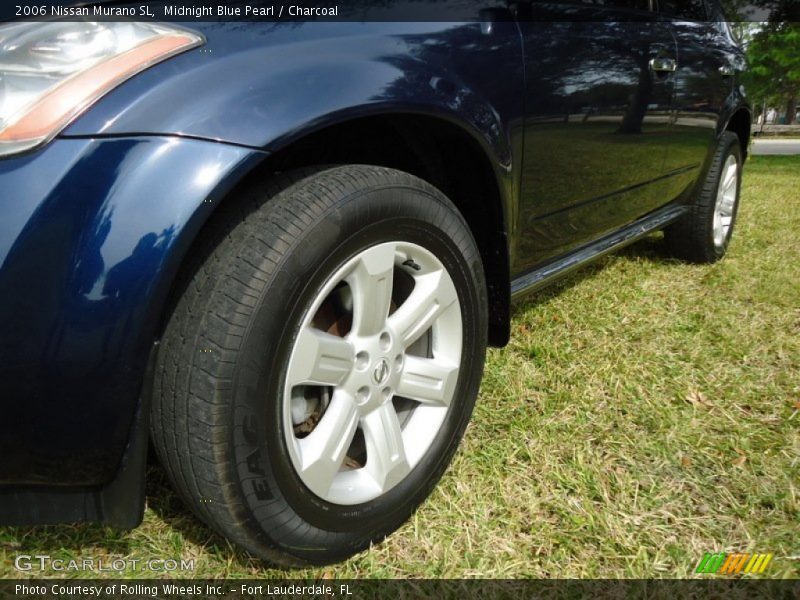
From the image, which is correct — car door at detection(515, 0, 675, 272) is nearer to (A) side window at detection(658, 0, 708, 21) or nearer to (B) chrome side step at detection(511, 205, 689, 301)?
(B) chrome side step at detection(511, 205, 689, 301)

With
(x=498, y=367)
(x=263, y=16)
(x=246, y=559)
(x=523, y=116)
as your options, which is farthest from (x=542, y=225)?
(x=246, y=559)

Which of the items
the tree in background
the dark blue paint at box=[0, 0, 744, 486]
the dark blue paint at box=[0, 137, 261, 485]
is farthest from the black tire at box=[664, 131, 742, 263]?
the tree in background

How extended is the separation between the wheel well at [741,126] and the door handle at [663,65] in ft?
4.20

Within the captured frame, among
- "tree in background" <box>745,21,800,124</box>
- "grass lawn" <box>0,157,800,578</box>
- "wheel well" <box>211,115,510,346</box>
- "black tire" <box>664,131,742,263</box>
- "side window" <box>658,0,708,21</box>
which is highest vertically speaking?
"tree in background" <box>745,21,800,124</box>

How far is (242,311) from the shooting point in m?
1.16

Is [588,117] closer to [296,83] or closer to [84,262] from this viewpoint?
[296,83]

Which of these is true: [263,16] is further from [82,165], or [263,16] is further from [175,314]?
[175,314]

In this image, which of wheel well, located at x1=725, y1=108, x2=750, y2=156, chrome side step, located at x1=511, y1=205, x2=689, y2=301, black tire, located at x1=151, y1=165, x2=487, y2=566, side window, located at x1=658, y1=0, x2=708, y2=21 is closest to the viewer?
black tire, located at x1=151, y1=165, x2=487, y2=566

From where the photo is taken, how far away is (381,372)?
148cm

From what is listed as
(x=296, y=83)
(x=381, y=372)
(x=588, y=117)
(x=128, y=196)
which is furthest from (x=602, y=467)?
(x=128, y=196)

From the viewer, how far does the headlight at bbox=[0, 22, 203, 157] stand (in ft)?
3.45

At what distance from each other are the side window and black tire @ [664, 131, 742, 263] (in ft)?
2.32

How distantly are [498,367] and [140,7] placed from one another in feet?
5.40

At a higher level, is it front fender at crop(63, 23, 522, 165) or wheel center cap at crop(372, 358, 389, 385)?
front fender at crop(63, 23, 522, 165)
